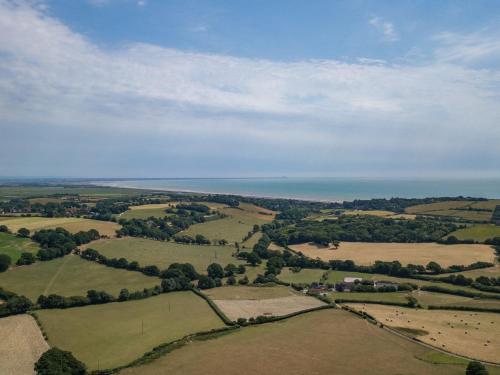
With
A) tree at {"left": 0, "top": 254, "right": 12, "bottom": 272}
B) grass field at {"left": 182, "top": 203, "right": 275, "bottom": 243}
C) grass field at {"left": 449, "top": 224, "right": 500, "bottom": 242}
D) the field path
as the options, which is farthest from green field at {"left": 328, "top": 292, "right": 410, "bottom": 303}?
tree at {"left": 0, "top": 254, "right": 12, "bottom": 272}

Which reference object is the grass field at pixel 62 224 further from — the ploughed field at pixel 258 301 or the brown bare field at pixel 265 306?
the brown bare field at pixel 265 306

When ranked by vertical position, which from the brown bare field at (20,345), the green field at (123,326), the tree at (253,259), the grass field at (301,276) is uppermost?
the tree at (253,259)

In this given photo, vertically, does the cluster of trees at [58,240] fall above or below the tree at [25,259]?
above

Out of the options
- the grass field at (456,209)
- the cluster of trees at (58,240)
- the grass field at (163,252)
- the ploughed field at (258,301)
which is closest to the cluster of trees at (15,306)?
the ploughed field at (258,301)

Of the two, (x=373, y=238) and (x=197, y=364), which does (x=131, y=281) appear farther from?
(x=373, y=238)

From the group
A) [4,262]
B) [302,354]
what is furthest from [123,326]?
[4,262]

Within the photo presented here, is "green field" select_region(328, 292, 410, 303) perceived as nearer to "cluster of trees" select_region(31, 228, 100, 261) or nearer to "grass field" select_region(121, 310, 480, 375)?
"grass field" select_region(121, 310, 480, 375)

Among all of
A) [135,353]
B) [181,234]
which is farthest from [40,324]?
[181,234]
